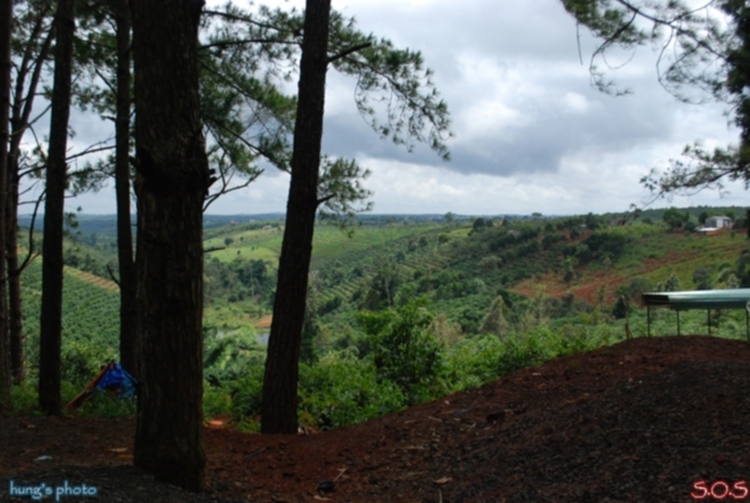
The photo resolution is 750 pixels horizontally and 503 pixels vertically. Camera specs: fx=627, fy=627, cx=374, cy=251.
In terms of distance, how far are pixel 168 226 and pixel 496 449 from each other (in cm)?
257

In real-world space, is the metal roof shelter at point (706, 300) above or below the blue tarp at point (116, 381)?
above

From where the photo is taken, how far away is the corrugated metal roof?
23.6 ft

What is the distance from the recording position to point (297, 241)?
18.6 feet

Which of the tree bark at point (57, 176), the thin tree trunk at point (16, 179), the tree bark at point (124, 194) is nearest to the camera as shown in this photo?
the tree bark at point (57, 176)

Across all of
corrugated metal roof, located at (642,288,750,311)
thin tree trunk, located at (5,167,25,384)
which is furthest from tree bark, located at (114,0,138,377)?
corrugated metal roof, located at (642,288,750,311)

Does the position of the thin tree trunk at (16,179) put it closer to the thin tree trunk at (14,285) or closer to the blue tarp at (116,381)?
the thin tree trunk at (14,285)

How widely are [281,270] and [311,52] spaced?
79.2 inches

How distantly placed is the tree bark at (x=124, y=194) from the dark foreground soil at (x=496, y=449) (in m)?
2.06

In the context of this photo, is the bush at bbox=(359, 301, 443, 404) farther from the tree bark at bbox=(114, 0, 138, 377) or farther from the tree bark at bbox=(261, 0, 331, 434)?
the tree bark at bbox=(114, 0, 138, 377)

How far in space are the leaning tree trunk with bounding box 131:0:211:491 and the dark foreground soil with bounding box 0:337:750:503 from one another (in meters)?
0.35

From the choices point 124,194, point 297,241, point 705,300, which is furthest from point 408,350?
point 124,194

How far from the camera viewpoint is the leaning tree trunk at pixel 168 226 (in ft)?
10.8

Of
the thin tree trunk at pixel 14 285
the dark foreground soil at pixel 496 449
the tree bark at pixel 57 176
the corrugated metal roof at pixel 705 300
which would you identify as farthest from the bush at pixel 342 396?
the thin tree trunk at pixel 14 285

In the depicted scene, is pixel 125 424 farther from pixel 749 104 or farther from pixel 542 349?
pixel 749 104
